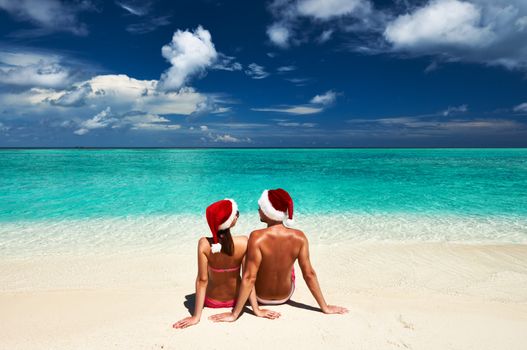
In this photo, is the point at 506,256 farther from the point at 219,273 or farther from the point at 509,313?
the point at 219,273

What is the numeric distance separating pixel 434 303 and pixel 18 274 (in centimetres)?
673

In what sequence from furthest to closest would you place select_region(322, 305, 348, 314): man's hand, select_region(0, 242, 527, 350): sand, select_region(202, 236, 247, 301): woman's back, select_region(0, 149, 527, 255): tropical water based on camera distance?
1. select_region(0, 149, 527, 255): tropical water
2. select_region(322, 305, 348, 314): man's hand
3. select_region(202, 236, 247, 301): woman's back
4. select_region(0, 242, 527, 350): sand

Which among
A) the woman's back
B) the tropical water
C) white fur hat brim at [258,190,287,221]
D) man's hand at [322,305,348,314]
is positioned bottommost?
the tropical water

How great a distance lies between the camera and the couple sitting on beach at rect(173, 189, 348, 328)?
10.7ft

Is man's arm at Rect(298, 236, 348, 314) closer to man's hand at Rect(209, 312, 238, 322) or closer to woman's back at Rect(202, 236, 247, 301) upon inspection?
woman's back at Rect(202, 236, 247, 301)

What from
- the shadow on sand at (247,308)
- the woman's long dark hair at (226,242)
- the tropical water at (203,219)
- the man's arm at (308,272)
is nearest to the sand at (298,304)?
the shadow on sand at (247,308)

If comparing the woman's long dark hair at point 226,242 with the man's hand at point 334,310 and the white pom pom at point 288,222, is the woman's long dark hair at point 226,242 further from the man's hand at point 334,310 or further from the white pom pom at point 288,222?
the man's hand at point 334,310

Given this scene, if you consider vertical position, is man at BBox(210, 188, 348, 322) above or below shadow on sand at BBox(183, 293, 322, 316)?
above

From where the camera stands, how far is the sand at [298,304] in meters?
3.26

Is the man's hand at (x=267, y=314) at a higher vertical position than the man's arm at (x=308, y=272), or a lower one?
lower

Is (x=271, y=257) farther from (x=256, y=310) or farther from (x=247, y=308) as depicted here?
(x=247, y=308)

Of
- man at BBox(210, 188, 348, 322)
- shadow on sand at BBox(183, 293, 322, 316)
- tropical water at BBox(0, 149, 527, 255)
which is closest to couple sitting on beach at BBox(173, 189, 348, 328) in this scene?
man at BBox(210, 188, 348, 322)

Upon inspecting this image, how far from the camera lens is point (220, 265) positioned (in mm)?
3586

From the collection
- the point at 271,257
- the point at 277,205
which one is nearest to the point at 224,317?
the point at 271,257
